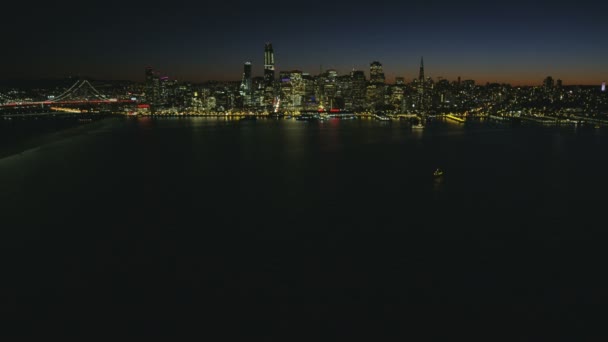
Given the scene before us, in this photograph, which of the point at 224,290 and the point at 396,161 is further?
the point at 396,161

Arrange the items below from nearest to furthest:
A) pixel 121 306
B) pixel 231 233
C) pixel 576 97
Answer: pixel 121 306 → pixel 231 233 → pixel 576 97

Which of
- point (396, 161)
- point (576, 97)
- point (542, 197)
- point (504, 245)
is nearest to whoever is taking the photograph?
point (504, 245)

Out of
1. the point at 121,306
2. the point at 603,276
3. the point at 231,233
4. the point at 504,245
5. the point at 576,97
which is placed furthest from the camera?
the point at 576,97

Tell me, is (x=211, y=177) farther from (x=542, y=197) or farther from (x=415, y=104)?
(x=415, y=104)

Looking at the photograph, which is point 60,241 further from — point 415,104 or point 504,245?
point 415,104

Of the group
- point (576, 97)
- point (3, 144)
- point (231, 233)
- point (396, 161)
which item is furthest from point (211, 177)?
point (576, 97)

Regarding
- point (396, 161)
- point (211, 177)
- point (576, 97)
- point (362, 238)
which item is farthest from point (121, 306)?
point (576, 97)
